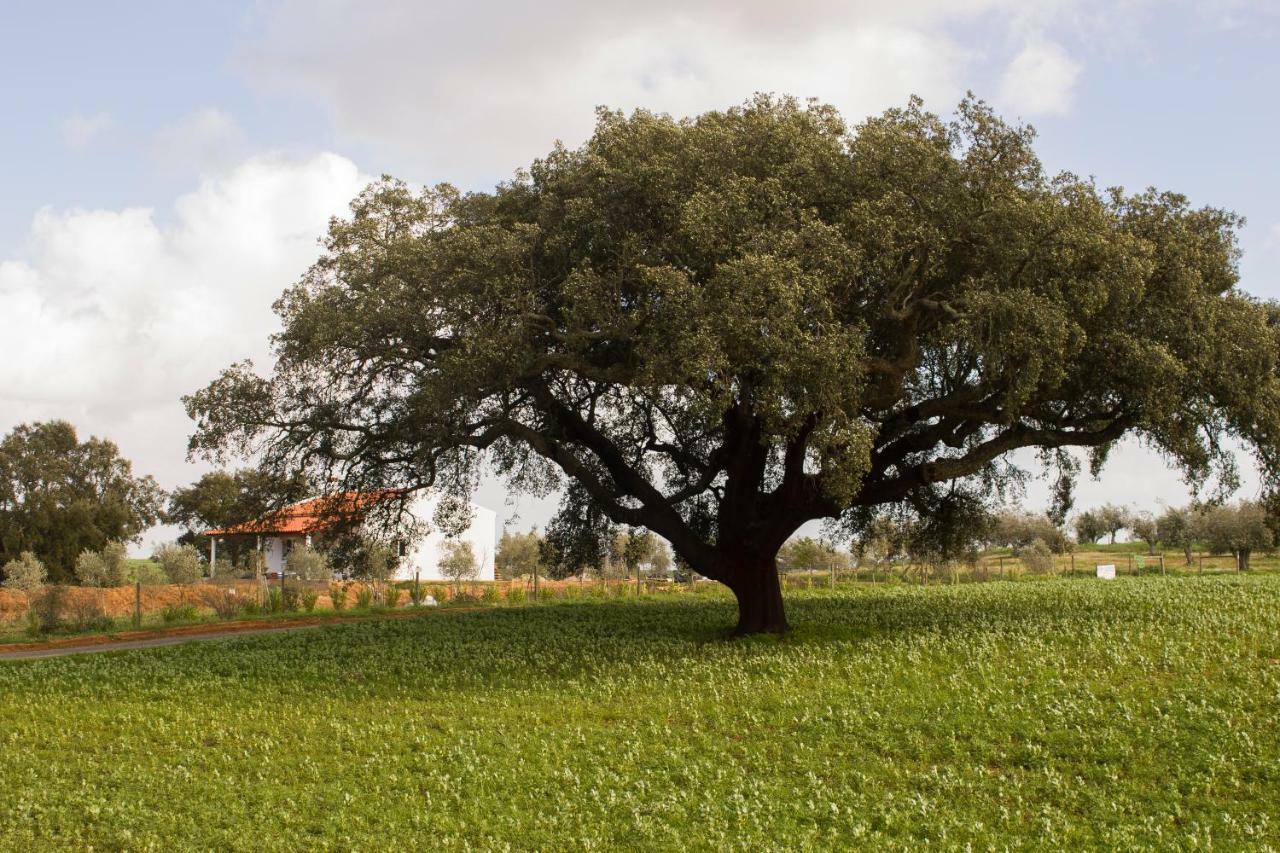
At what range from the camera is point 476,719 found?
546 inches

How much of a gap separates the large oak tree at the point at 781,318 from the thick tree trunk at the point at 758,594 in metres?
0.06

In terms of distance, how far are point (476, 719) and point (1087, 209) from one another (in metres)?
13.1

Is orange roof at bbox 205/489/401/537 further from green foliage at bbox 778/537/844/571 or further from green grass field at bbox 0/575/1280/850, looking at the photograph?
green foliage at bbox 778/537/844/571

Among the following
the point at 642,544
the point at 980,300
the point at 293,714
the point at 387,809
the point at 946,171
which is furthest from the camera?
the point at 642,544

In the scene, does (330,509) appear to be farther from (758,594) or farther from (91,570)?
Answer: (91,570)

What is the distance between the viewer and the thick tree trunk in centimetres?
2100

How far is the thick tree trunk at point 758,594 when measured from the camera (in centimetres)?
2100

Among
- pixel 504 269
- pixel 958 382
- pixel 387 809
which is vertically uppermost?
pixel 504 269

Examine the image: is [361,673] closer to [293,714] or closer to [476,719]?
[293,714]

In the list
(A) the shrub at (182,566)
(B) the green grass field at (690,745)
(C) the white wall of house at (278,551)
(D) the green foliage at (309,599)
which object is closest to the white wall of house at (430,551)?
(C) the white wall of house at (278,551)

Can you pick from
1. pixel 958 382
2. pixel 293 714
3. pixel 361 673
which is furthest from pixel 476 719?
pixel 958 382

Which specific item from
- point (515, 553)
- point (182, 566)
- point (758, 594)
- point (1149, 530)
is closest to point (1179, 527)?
point (1149, 530)

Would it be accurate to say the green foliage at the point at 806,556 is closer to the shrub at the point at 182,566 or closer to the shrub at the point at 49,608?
the shrub at the point at 182,566

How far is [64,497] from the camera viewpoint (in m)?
66.4
